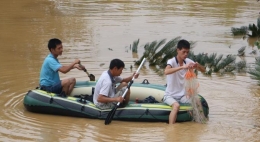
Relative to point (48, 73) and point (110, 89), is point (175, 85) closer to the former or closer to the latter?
point (110, 89)

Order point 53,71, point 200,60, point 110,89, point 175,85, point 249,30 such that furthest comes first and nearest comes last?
point 249,30
point 200,60
point 53,71
point 175,85
point 110,89

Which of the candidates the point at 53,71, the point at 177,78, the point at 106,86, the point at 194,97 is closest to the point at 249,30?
the point at 177,78

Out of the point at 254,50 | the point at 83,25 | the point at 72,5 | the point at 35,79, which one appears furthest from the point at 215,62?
the point at 72,5

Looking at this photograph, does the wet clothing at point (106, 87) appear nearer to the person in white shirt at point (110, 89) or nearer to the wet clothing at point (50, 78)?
the person in white shirt at point (110, 89)

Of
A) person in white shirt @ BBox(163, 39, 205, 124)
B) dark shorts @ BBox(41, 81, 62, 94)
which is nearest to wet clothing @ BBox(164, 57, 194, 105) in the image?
person in white shirt @ BBox(163, 39, 205, 124)

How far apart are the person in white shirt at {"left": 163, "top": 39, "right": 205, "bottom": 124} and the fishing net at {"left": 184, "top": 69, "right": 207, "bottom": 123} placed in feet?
0.36

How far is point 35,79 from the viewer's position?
42.5 feet

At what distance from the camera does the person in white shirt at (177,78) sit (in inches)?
385

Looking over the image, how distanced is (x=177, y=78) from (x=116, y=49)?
20.5 feet

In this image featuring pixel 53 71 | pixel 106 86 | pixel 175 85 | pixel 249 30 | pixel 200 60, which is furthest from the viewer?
pixel 249 30

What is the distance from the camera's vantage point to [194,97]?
32.3 feet

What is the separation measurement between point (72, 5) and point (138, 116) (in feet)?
49.0

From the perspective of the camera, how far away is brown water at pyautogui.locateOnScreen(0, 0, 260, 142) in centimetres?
958

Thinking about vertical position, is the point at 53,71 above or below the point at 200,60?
above
